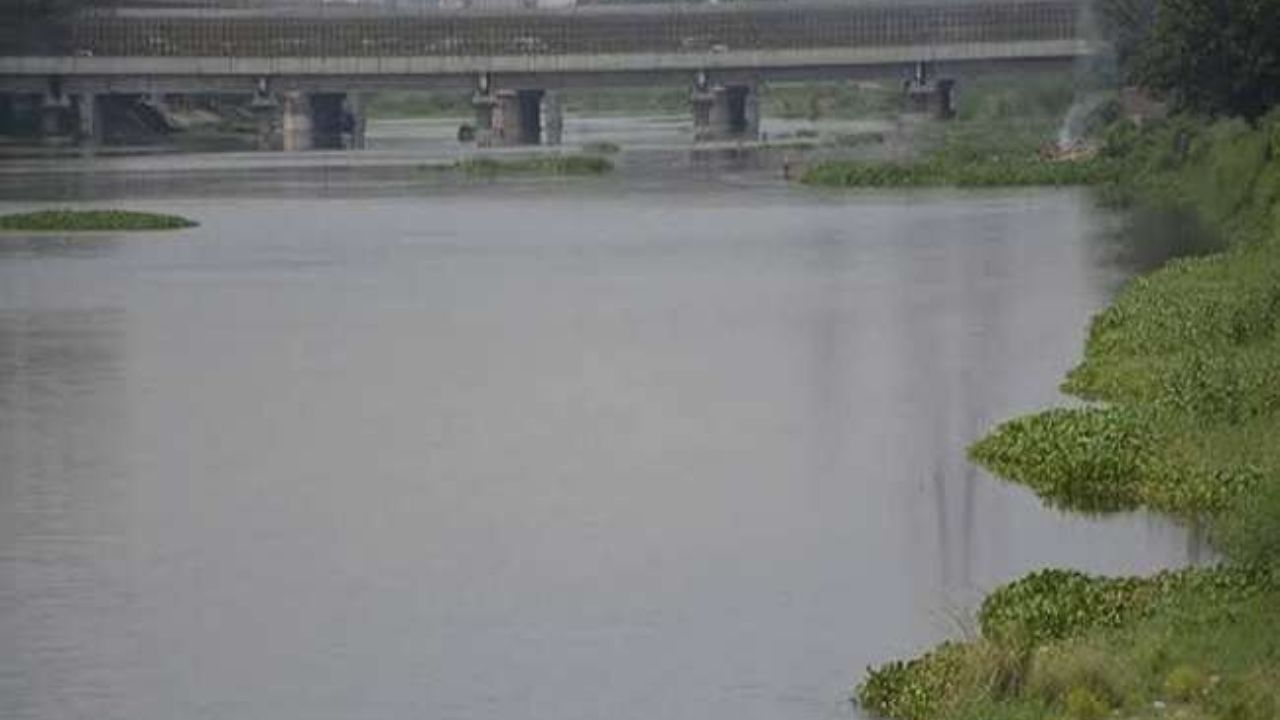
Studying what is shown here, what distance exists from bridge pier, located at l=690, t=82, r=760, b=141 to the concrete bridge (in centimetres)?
7

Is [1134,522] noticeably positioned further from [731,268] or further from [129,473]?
[731,268]

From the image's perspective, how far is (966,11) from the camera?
104 metres

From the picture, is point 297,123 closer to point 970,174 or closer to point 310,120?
point 310,120

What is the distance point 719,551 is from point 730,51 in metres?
82.2

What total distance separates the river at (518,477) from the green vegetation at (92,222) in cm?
657

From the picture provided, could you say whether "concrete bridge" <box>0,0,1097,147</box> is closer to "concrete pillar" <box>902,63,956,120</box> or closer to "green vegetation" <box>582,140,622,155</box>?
"concrete pillar" <box>902,63,956,120</box>

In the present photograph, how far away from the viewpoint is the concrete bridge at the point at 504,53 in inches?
3979

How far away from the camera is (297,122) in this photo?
102250 millimetres

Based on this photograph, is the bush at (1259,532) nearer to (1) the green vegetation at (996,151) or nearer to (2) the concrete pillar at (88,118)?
(1) the green vegetation at (996,151)

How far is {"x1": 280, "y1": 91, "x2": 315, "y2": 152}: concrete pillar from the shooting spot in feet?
332

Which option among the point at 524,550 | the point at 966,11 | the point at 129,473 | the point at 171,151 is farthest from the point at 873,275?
the point at 966,11

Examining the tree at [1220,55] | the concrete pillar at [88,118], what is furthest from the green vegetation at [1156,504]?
the concrete pillar at [88,118]

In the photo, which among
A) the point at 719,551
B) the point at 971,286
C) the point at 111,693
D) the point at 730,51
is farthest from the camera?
the point at 730,51

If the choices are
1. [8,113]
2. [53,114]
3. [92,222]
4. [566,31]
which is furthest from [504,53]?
[92,222]
